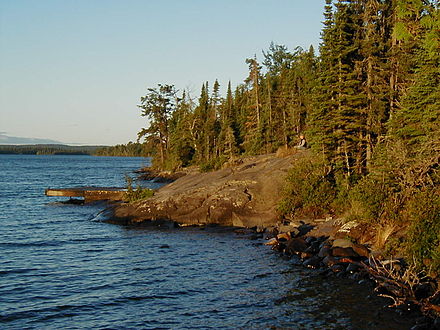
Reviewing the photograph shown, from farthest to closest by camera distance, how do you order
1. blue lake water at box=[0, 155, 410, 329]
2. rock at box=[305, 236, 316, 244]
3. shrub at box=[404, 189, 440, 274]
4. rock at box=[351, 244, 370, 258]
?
1. rock at box=[305, 236, 316, 244]
2. rock at box=[351, 244, 370, 258]
3. shrub at box=[404, 189, 440, 274]
4. blue lake water at box=[0, 155, 410, 329]

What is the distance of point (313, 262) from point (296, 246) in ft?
7.76

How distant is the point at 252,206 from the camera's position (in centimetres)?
2883

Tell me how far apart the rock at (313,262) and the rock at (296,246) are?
1.66 m

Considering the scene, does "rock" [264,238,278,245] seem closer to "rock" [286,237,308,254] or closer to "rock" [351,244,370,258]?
"rock" [286,237,308,254]

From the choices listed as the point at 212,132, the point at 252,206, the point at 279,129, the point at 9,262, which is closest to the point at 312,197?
the point at 252,206

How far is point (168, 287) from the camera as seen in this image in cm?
1639

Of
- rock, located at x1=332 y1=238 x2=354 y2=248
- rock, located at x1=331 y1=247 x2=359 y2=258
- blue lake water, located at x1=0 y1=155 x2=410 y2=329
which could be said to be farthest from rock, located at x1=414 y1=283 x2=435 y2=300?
rock, located at x1=332 y1=238 x2=354 y2=248

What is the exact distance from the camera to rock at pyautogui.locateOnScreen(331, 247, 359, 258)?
727 inches

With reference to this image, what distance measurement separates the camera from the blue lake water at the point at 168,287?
1317 centimetres

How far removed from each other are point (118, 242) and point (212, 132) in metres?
54.0

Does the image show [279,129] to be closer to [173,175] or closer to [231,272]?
[173,175]

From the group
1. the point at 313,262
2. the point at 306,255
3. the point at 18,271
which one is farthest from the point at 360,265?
the point at 18,271

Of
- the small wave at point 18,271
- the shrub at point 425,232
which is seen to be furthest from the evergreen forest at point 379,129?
the small wave at point 18,271

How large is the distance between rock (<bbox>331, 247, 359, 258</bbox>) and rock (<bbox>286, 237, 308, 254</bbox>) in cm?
207
